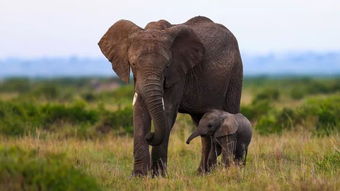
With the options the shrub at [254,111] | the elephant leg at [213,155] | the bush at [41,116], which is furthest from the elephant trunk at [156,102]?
the shrub at [254,111]

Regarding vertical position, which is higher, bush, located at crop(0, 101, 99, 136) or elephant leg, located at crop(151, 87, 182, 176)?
elephant leg, located at crop(151, 87, 182, 176)

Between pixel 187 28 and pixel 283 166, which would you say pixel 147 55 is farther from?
pixel 283 166

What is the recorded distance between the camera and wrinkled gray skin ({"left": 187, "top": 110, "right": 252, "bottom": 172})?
35.3 feet

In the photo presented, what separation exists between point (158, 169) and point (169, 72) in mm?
1315

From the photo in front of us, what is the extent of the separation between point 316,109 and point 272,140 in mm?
3934

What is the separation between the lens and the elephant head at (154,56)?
9.50 metres

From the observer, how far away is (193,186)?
353 inches

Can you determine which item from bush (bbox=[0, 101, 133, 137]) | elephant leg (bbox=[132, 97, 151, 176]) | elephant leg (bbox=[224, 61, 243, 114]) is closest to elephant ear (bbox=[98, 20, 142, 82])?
elephant leg (bbox=[132, 97, 151, 176])

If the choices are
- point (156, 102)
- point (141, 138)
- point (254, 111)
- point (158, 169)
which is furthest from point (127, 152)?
point (254, 111)

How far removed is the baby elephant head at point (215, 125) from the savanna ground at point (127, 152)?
0.60m

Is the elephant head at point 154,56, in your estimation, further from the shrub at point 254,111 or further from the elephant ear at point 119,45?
the shrub at point 254,111

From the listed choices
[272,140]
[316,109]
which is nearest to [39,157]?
[272,140]

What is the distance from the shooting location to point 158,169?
1023 centimetres

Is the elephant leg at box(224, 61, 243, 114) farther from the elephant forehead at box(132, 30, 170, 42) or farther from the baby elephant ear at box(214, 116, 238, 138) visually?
the elephant forehead at box(132, 30, 170, 42)
